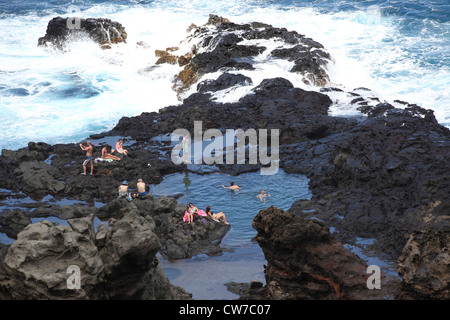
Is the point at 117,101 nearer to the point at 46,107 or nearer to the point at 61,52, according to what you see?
the point at 46,107

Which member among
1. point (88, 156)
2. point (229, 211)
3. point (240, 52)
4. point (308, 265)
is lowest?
point (229, 211)

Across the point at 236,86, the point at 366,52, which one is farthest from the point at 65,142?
the point at 366,52

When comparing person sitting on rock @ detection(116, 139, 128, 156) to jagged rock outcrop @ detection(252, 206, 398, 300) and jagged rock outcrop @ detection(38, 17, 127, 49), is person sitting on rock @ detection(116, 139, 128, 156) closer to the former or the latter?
jagged rock outcrop @ detection(252, 206, 398, 300)

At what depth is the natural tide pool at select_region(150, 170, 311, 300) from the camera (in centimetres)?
1304

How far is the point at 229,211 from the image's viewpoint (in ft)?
58.0

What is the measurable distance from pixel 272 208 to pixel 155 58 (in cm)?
2574

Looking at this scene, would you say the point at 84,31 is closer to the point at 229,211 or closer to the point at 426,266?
the point at 229,211

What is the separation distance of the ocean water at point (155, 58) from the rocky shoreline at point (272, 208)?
182cm

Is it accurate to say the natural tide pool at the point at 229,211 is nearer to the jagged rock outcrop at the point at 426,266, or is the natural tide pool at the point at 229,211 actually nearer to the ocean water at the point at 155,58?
the jagged rock outcrop at the point at 426,266

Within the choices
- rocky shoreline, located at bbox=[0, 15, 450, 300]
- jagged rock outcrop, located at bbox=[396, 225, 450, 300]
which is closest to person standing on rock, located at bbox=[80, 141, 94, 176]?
rocky shoreline, located at bbox=[0, 15, 450, 300]

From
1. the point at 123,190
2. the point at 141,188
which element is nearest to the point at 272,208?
the point at 141,188

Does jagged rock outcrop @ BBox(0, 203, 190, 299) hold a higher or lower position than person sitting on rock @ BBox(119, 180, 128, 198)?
higher

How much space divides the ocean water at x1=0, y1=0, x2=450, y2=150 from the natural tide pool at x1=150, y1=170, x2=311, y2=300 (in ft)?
21.3
